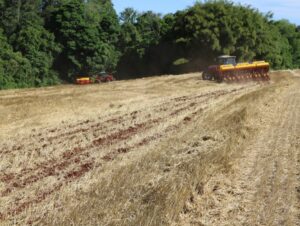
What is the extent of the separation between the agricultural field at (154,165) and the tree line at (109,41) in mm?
30962

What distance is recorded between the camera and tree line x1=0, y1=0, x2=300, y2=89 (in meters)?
51.1

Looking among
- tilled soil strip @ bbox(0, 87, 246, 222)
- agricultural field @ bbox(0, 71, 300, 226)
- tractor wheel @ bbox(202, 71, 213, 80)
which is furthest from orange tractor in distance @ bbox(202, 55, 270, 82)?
tilled soil strip @ bbox(0, 87, 246, 222)

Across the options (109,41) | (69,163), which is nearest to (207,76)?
(69,163)

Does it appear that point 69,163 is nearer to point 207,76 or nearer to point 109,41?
point 207,76

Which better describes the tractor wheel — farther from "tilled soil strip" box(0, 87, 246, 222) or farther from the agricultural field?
"tilled soil strip" box(0, 87, 246, 222)

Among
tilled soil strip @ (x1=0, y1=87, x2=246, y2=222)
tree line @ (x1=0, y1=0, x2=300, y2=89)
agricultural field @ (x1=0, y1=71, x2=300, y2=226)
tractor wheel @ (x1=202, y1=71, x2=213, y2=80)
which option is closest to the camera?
agricultural field @ (x1=0, y1=71, x2=300, y2=226)

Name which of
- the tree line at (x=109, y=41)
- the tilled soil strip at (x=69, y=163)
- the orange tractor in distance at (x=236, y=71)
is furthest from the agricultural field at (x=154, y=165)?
the tree line at (x=109, y=41)

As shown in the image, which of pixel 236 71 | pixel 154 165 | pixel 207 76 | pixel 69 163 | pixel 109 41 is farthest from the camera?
pixel 109 41

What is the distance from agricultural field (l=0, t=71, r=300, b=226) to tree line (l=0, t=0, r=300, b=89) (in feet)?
102

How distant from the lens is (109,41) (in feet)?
203

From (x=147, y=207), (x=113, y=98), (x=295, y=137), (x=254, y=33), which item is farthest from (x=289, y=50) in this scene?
(x=147, y=207)

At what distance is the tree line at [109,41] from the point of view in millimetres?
51062

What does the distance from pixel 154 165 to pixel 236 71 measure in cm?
2409

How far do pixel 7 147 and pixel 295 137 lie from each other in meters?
8.14
